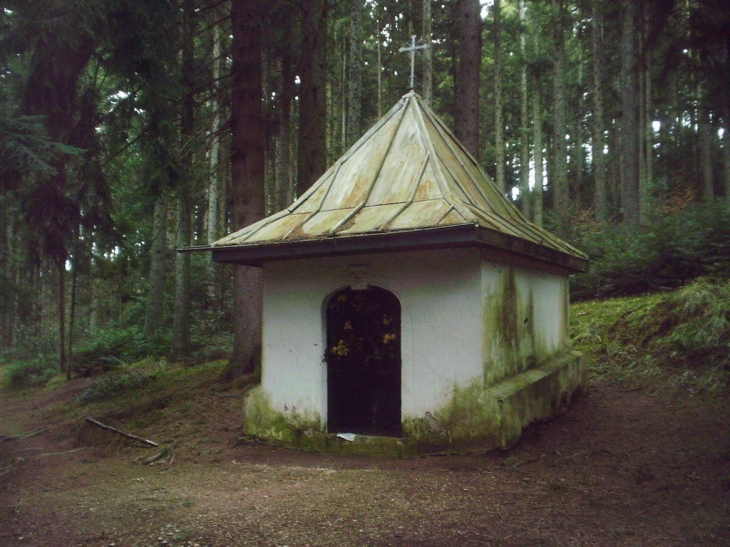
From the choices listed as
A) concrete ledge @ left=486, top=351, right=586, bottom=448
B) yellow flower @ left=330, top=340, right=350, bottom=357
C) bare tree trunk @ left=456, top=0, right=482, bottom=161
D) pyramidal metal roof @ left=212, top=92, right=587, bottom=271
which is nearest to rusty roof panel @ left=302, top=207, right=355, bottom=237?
pyramidal metal roof @ left=212, top=92, right=587, bottom=271

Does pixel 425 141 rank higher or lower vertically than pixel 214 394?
higher

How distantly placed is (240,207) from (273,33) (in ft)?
11.8

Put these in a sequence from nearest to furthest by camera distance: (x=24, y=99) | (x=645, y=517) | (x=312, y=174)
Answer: (x=645, y=517) < (x=24, y=99) < (x=312, y=174)

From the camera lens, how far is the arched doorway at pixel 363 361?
731cm

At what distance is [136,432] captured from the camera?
911 centimetres

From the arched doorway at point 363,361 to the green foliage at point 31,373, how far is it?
48.7ft

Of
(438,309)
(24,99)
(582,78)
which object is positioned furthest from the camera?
(582,78)

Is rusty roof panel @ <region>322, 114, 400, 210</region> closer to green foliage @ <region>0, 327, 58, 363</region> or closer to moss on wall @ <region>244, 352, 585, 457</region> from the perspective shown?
moss on wall @ <region>244, 352, 585, 457</region>

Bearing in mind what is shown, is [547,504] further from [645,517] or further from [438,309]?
[438,309]

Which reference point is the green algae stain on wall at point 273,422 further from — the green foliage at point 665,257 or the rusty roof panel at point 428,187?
the green foliage at point 665,257

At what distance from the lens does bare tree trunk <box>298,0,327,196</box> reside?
11.6 metres

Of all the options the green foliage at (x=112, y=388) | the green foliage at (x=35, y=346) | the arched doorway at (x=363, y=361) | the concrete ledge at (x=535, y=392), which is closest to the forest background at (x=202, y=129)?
the green foliage at (x=35, y=346)

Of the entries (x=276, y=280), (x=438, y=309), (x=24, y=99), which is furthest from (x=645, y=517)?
(x=24, y=99)

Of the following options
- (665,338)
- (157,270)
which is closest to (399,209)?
(665,338)
